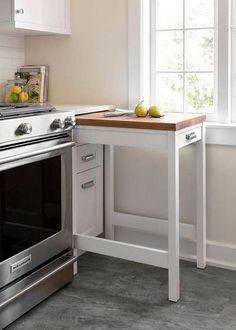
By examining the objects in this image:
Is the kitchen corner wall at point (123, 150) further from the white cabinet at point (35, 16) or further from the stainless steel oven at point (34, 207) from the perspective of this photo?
the stainless steel oven at point (34, 207)

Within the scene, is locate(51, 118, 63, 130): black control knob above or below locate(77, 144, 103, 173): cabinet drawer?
above

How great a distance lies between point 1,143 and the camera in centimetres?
206

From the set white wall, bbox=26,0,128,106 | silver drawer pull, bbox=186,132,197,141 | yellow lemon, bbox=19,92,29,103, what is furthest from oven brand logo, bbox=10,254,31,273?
white wall, bbox=26,0,128,106

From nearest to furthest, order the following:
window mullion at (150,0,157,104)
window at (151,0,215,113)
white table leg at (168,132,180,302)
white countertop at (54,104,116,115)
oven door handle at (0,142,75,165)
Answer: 1. oven door handle at (0,142,75,165)
2. white table leg at (168,132,180,302)
3. white countertop at (54,104,116,115)
4. window at (151,0,215,113)
5. window mullion at (150,0,157,104)

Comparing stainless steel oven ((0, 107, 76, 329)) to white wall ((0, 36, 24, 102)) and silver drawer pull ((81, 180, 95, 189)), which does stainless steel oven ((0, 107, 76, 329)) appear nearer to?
silver drawer pull ((81, 180, 95, 189))

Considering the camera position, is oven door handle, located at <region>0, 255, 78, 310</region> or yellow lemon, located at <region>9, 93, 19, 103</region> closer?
oven door handle, located at <region>0, 255, 78, 310</region>

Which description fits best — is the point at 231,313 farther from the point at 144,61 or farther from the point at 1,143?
the point at 144,61

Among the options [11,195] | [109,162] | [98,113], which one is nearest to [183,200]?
[109,162]

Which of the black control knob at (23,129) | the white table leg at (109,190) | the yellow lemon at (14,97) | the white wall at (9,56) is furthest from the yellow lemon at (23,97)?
the black control knob at (23,129)

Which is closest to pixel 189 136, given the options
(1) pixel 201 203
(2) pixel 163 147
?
(2) pixel 163 147

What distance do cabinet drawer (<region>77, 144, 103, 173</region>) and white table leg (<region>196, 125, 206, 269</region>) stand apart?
24.6 inches

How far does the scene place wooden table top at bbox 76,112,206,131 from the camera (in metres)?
2.38

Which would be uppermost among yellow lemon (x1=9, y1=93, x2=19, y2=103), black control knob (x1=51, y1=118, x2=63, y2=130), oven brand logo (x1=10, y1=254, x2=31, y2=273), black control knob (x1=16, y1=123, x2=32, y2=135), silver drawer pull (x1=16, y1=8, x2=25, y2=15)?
silver drawer pull (x1=16, y1=8, x2=25, y2=15)

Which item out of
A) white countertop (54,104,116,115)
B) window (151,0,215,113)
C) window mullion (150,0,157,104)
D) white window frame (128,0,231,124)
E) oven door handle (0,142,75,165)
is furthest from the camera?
window mullion (150,0,157,104)
